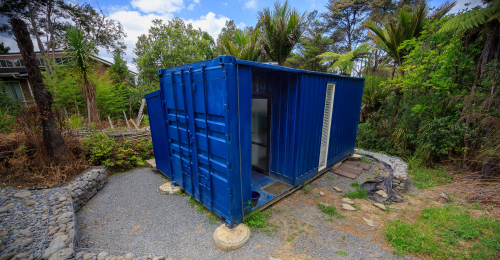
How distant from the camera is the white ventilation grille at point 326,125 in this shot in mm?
4533

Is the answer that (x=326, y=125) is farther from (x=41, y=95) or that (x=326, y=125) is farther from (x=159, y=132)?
(x=41, y=95)

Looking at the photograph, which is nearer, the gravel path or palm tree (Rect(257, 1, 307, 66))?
the gravel path

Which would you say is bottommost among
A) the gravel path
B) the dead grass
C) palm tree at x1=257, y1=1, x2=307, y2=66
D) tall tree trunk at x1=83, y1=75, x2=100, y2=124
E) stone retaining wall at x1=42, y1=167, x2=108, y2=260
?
the gravel path

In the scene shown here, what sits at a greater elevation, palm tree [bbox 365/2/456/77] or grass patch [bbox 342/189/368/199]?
palm tree [bbox 365/2/456/77]

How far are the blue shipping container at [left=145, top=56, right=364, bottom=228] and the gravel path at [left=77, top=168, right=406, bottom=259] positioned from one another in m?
0.39

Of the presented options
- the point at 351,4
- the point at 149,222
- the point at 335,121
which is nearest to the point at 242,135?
the point at 149,222

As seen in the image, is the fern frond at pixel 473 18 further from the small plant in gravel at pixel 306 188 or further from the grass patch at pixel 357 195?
the small plant in gravel at pixel 306 188

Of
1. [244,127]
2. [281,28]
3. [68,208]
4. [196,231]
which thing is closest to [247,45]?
[281,28]

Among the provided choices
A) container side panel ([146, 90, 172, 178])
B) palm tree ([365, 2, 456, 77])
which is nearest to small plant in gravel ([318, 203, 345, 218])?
container side panel ([146, 90, 172, 178])

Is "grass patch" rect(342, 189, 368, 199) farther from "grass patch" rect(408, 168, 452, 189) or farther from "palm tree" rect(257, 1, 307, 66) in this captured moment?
"palm tree" rect(257, 1, 307, 66)

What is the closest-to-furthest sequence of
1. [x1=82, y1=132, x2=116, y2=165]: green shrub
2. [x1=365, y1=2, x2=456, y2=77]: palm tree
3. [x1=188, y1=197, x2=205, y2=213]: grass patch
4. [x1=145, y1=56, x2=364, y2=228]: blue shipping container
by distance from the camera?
[x1=145, y1=56, x2=364, y2=228]: blue shipping container → [x1=188, y1=197, x2=205, y2=213]: grass patch → [x1=82, y1=132, x2=116, y2=165]: green shrub → [x1=365, y1=2, x2=456, y2=77]: palm tree

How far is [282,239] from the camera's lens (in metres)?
2.77

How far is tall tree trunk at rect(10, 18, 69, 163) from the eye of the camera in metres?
3.85

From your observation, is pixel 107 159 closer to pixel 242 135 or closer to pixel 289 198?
pixel 242 135
